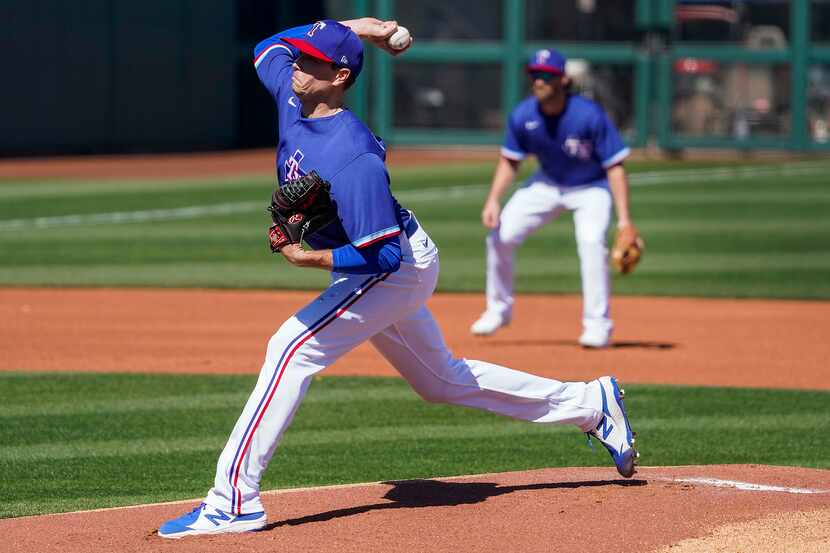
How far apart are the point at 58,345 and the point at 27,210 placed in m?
9.07

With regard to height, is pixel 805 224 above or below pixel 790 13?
below

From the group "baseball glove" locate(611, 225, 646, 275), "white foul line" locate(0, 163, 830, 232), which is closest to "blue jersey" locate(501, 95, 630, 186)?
"baseball glove" locate(611, 225, 646, 275)

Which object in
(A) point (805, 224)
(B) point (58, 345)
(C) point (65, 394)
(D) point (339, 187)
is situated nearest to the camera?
(D) point (339, 187)

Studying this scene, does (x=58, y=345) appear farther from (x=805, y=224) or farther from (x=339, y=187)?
(x=805, y=224)

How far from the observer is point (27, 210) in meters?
18.7

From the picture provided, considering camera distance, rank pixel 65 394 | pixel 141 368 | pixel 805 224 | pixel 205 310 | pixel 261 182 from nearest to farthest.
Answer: pixel 65 394, pixel 141 368, pixel 205 310, pixel 805 224, pixel 261 182

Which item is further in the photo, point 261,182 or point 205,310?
point 261,182

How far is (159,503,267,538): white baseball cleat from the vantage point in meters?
5.09

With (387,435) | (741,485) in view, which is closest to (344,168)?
(741,485)

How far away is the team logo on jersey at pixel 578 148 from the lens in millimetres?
9805

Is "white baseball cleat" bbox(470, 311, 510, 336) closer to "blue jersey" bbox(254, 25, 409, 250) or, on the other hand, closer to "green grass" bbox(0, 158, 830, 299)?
"green grass" bbox(0, 158, 830, 299)

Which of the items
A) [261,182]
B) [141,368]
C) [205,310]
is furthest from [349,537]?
[261,182]

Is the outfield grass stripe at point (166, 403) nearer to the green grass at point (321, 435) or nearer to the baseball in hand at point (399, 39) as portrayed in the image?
the green grass at point (321, 435)

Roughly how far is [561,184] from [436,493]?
458 centimetres
